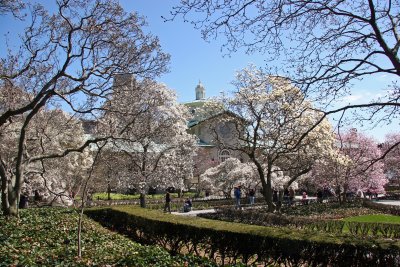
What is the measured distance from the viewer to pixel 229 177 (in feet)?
123

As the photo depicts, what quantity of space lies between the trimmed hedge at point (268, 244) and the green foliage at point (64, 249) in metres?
1.75

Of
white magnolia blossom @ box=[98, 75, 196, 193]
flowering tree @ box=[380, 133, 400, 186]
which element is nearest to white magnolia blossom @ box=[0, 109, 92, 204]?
white magnolia blossom @ box=[98, 75, 196, 193]

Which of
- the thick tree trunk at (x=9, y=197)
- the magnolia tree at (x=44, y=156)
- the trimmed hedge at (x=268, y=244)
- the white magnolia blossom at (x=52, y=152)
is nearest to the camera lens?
the trimmed hedge at (x=268, y=244)

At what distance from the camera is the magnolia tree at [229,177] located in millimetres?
36656

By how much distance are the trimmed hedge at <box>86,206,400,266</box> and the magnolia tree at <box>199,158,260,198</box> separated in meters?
22.8

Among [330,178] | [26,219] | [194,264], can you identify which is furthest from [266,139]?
[194,264]

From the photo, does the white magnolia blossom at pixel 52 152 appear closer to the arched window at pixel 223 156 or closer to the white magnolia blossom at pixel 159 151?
the white magnolia blossom at pixel 159 151

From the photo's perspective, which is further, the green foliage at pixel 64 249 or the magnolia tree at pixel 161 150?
the magnolia tree at pixel 161 150

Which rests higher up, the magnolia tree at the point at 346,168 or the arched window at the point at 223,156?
the arched window at the point at 223,156

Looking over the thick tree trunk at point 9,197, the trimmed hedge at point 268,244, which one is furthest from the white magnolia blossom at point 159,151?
the trimmed hedge at point 268,244

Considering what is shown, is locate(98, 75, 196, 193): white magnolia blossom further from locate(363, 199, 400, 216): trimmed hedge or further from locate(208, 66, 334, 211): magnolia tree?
locate(363, 199, 400, 216): trimmed hedge

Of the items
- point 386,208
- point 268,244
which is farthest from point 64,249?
point 386,208

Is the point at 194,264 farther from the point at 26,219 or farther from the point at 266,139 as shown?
the point at 266,139

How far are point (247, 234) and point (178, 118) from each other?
793 inches
